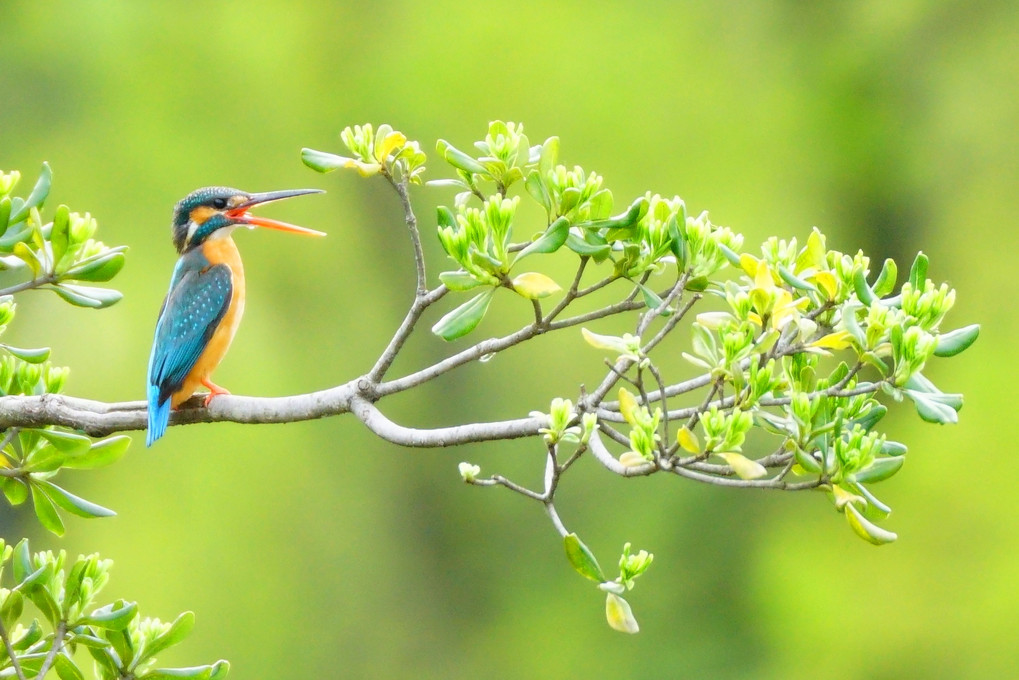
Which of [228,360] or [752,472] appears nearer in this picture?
[752,472]

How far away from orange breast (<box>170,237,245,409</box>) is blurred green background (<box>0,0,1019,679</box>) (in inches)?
199

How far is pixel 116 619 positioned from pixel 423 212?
818 cm

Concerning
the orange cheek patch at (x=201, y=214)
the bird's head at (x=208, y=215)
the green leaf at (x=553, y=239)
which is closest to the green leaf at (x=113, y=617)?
the green leaf at (x=553, y=239)

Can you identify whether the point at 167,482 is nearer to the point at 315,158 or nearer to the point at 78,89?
the point at 78,89

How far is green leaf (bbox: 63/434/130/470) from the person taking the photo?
90.7 inches

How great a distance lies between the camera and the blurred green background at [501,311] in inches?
368

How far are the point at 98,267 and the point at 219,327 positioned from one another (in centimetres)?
149

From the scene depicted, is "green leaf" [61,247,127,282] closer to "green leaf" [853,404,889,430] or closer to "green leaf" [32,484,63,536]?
"green leaf" [32,484,63,536]

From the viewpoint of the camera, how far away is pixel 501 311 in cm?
953

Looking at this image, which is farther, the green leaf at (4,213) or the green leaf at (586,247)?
the green leaf at (4,213)

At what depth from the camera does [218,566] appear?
9695mm

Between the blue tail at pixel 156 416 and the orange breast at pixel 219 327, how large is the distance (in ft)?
0.38

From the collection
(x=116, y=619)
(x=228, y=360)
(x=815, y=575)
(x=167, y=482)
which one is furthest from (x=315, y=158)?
(x=815, y=575)

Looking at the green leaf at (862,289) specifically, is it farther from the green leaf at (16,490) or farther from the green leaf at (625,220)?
the green leaf at (16,490)
